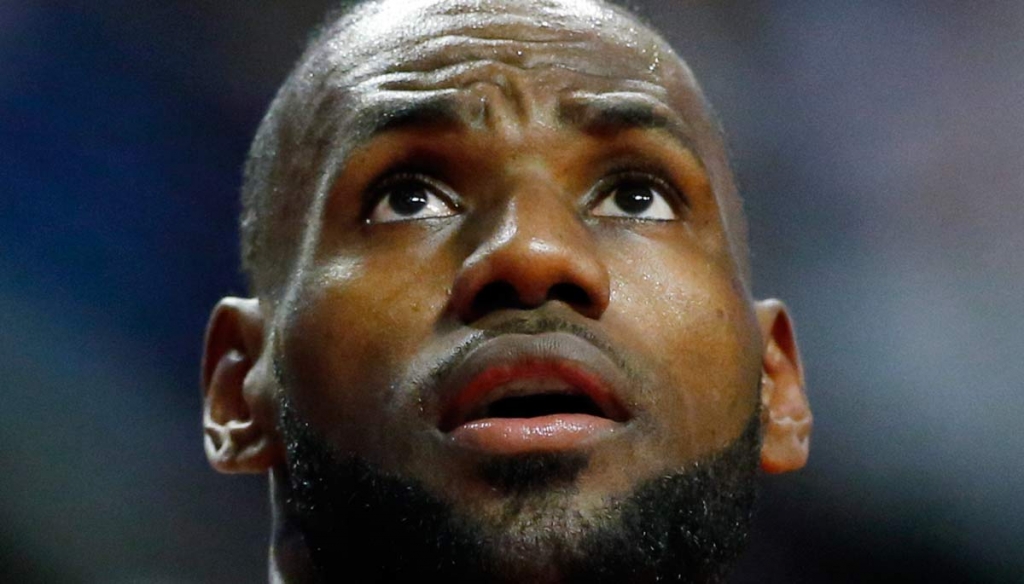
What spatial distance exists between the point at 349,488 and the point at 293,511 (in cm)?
24

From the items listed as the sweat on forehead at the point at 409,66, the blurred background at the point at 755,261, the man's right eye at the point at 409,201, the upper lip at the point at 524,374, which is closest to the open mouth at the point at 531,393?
the upper lip at the point at 524,374

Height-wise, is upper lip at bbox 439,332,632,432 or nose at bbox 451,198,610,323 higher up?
nose at bbox 451,198,610,323

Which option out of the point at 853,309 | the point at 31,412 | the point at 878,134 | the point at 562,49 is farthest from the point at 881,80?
the point at 31,412

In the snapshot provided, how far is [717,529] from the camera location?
1348 mm

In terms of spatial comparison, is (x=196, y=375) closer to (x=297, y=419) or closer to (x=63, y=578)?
(x=63, y=578)

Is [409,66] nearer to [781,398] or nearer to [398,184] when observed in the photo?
[398,184]

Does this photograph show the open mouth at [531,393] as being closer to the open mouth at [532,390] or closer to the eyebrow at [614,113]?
the open mouth at [532,390]

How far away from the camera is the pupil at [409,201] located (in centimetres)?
142

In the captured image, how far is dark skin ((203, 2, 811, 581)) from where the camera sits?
1234 millimetres

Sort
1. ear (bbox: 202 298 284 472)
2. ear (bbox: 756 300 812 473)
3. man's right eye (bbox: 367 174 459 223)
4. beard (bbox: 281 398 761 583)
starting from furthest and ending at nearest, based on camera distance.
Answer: ear (bbox: 756 300 812 473), ear (bbox: 202 298 284 472), man's right eye (bbox: 367 174 459 223), beard (bbox: 281 398 761 583)

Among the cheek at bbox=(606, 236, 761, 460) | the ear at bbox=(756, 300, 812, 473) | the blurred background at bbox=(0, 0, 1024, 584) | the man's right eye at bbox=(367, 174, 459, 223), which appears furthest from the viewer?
the blurred background at bbox=(0, 0, 1024, 584)

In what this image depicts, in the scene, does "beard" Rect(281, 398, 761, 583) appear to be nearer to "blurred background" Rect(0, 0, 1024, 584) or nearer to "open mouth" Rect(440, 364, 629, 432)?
"open mouth" Rect(440, 364, 629, 432)

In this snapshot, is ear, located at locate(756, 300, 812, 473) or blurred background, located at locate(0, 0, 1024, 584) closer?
ear, located at locate(756, 300, 812, 473)

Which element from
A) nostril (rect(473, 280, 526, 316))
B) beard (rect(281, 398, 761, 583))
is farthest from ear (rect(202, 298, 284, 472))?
nostril (rect(473, 280, 526, 316))
